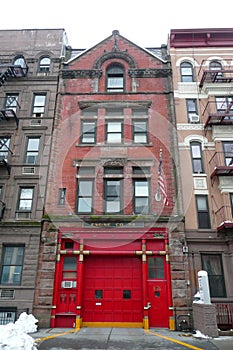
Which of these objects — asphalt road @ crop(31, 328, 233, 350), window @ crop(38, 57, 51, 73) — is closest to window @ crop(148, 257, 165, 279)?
asphalt road @ crop(31, 328, 233, 350)

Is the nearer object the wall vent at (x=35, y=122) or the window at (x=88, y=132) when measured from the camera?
the window at (x=88, y=132)

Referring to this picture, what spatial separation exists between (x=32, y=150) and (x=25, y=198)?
3173 mm

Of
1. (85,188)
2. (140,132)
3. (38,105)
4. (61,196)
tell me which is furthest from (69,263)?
(38,105)

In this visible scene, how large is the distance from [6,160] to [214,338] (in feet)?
46.4

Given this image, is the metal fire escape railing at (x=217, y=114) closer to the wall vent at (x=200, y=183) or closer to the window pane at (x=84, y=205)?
the wall vent at (x=200, y=183)

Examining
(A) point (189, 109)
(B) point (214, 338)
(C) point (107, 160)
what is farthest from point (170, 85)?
(B) point (214, 338)

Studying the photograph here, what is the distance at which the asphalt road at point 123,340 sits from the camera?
9.60 metres

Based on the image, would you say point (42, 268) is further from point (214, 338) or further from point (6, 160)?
point (214, 338)

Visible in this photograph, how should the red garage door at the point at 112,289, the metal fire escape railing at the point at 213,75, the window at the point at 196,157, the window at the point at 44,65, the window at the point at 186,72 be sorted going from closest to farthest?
the red garage door at the point at 112,289 < the window at the point at 196,157 < the metal fire escape railing at the point at 213,75 < the window at the point at 186,72 < the window at the point at 44,65

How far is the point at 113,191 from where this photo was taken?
637 inches

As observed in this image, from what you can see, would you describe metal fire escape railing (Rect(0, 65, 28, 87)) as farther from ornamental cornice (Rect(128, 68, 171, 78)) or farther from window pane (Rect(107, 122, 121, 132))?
ornamental cornice (Rect(128, 68, 171, 78))

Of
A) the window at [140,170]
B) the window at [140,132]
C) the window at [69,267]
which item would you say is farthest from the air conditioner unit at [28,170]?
the window at [140,132]

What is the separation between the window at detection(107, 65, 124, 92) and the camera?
63.6ft

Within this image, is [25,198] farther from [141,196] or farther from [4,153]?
[141,196]
